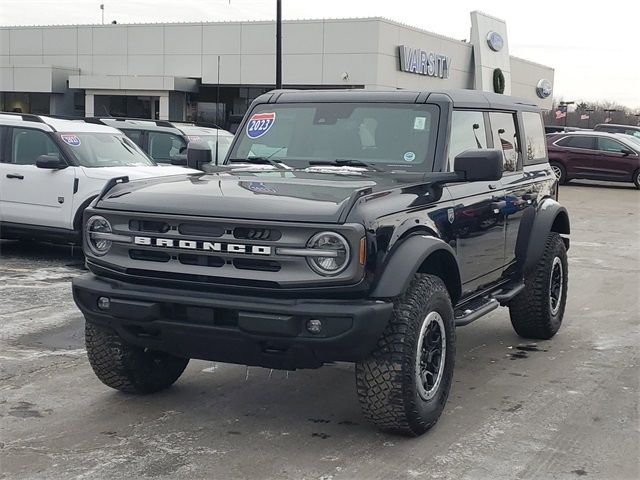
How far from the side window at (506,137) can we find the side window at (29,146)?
6365mm

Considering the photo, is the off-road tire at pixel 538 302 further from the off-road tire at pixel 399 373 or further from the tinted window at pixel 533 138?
the off-road tire at pixel 399 373

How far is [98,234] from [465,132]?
2.65 meters

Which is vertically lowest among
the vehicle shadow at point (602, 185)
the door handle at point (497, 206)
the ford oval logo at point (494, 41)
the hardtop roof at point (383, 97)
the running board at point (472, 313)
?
the vehicle shadow at point (602, 185)

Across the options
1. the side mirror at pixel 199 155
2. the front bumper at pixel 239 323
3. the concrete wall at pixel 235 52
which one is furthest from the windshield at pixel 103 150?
the concrete wall at pixel 235 52

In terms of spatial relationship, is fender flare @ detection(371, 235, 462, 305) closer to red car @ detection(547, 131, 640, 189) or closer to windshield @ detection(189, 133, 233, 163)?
windshield @ detection(189, 133, 233, 163)

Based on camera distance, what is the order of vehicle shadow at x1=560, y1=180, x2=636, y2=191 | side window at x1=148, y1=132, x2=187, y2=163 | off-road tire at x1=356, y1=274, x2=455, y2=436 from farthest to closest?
vehicle shadow at x1=560, y1=180, x2=636, y2=191 < side window at x1=148, y1=132, x2=187, y2=163 < off-road tire at x1=356, y1=274, x2=455, y2=436

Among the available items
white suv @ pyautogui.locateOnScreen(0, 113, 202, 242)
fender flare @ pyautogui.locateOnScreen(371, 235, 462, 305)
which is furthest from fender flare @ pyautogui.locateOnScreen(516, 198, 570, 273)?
white suv @ pyautogui.locateOnScreen(0, 113, 202, 242)

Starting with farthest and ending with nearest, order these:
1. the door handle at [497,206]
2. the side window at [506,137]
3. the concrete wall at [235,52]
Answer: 1. the concrete wall at [235,52]
2. the side window at [506,137]
3. the door handle at [497,206]

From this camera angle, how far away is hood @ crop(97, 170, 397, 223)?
4352 millimetres

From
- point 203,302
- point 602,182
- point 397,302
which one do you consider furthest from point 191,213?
point 602,182

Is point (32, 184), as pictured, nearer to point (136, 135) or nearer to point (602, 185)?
point (136, 135)

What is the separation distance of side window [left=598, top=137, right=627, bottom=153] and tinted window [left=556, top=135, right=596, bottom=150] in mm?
208

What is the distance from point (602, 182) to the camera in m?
28.5

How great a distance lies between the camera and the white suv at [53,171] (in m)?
10.6
